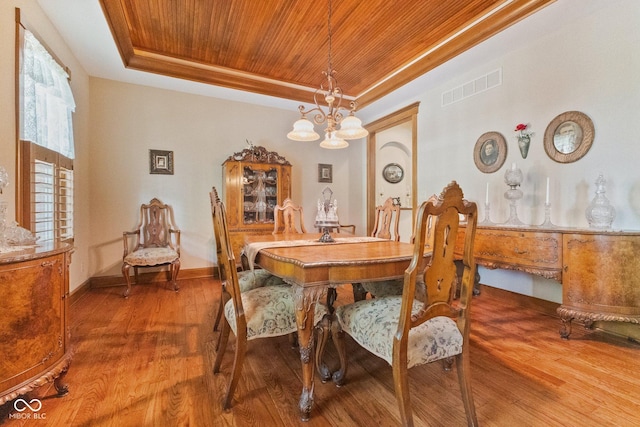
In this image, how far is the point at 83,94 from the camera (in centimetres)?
336

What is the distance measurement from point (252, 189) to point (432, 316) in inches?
134

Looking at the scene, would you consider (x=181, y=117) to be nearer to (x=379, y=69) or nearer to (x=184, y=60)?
(x=184, y=60)

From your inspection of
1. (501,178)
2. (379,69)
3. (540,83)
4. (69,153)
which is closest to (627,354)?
(501,178)

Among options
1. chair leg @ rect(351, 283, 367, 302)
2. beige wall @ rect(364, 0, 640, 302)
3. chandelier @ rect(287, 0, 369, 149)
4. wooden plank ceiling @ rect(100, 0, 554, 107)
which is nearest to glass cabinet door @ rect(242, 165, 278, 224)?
wooden plank ceiling @ rect(100, 0, 554, 107)

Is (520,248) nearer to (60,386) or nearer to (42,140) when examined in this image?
(60,386)

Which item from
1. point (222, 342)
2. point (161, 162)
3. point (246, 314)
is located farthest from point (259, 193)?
point (246, 314)

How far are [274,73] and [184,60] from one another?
3.74 feet

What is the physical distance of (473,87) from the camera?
11.1 feet

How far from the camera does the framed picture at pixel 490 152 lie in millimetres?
3109

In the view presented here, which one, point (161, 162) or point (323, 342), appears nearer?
point (323, 342)

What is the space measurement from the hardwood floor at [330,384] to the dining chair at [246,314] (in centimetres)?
24

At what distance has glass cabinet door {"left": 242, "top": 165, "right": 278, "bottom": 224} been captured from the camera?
4.13 meters

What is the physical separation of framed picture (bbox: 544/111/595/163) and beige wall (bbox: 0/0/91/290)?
14.3 feet

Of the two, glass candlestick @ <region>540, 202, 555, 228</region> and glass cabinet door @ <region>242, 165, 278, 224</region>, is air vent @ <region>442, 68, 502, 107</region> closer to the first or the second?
glass candlestick @ <region>540, 202, 555, 228</region>
